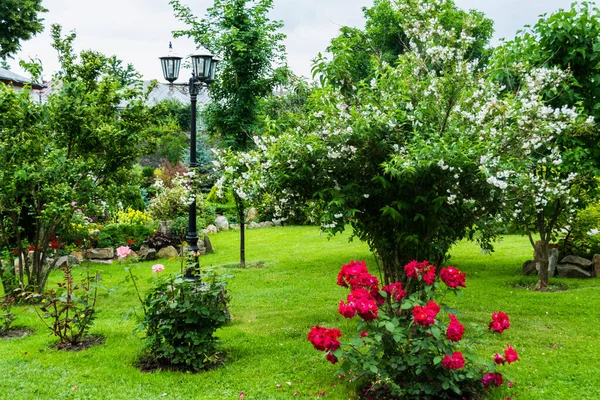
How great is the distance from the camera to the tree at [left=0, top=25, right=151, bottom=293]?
25.8 ft

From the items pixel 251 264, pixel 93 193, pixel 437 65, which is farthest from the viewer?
pixel 251 264

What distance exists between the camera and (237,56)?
12.1 metres

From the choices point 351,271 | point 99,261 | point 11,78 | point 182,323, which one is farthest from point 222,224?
point 11,78

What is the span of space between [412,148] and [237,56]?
25.8 feet

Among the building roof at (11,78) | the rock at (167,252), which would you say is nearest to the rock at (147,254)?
the rock at (167,252)

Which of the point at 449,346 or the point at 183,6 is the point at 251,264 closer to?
the point at 183,6

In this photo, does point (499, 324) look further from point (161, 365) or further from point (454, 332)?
point (161, 365)

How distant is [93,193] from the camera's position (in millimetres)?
8414

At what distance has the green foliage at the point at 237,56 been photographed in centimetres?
1206

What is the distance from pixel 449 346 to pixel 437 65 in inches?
117

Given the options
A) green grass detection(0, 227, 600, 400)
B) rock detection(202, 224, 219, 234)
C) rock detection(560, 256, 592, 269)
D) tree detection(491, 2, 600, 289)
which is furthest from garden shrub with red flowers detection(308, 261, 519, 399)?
rock detection(202, 224, 219, 234)

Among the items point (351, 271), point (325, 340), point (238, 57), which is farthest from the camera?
point (238, 57)

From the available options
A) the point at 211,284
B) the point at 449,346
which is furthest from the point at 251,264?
the point at 449,346

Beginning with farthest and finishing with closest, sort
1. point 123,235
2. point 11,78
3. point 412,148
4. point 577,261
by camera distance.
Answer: point 11,78 < point 123,235 < point 577,261 < point 412,148
